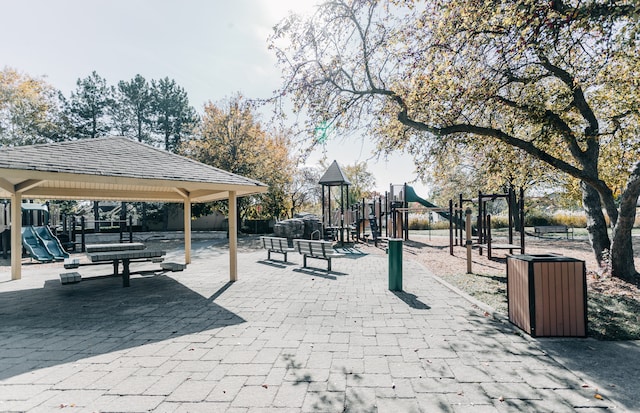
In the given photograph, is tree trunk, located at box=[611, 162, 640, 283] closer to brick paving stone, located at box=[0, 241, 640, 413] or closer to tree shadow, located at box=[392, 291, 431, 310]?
brick paving stone, located at box=[0, 241, 640, 413]

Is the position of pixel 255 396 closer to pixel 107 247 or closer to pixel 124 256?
pixel 124 256

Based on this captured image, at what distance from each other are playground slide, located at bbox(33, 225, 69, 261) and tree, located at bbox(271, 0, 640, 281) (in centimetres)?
1104

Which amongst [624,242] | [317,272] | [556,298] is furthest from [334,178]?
[556,298]

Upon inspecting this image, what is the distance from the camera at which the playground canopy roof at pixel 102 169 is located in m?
6.01

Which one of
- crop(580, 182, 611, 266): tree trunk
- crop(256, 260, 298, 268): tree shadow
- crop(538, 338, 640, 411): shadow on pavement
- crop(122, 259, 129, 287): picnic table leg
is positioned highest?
crop(580, 182, 611, 266): tree trunk

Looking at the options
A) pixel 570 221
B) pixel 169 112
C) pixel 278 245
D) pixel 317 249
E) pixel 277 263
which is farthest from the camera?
pixel 570 221

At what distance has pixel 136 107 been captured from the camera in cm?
3108

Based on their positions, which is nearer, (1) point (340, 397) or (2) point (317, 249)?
(1) point (340, 397)

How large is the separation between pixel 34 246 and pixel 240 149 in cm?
1350

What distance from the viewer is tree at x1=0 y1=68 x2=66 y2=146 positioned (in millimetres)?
21297

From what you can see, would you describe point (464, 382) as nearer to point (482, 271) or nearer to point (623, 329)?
point (623, 329)

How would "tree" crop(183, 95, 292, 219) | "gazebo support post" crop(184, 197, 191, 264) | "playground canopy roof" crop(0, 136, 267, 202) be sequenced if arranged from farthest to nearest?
"tree" crop(183, 95, 292, 219) → "gazebo support post" crop(184, 197, 191, 264) → "playground canopy roof" crop(0, 136, 267, 202)

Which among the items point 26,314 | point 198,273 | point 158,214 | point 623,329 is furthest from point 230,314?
point 158,214

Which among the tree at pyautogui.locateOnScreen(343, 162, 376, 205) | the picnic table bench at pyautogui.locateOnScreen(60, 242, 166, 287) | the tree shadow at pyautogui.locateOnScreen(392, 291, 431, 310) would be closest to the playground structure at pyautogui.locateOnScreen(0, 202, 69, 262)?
the picnic table bench at pyautogui.locateOnScreen(60, 242, 166, 287)
